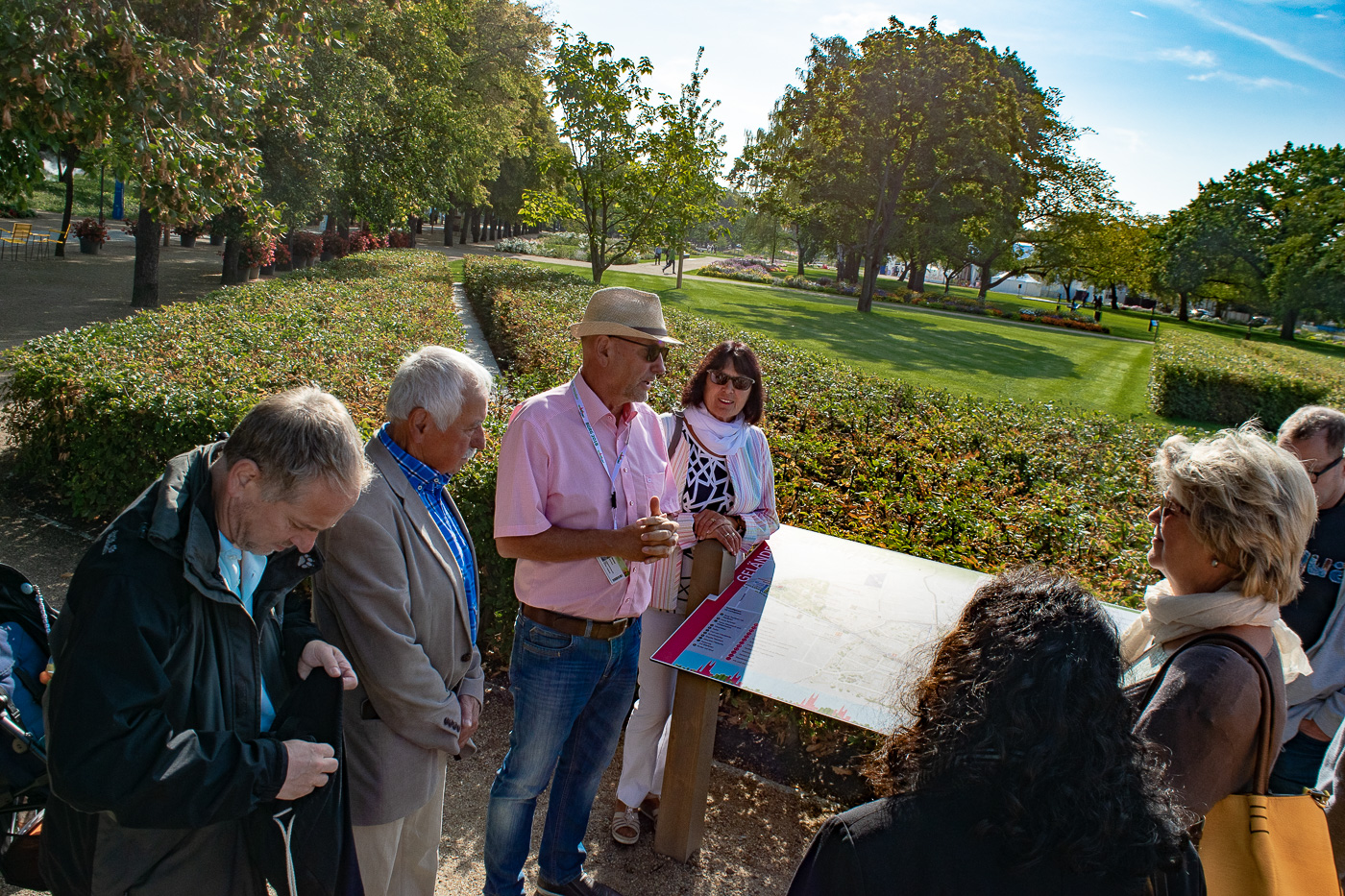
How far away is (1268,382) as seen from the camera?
50.4ft

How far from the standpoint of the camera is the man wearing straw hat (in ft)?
8.52

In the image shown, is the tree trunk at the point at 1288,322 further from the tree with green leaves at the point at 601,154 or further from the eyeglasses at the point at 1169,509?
the eyeglasses at the point at 1169,509

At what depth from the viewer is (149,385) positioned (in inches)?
210

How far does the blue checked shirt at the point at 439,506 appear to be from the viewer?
230cm

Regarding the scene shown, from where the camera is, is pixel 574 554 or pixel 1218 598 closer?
pixel 1218 598

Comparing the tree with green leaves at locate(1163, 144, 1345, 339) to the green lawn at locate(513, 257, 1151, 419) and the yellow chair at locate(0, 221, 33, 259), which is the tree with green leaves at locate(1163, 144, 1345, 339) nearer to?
the green lawn at locate(513, 257, 1151, 419)

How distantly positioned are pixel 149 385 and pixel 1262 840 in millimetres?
6229

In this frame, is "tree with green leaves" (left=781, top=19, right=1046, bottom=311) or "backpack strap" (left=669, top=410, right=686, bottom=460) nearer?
"backpack strap" (left=669, top=410, right=686, bottom=460)

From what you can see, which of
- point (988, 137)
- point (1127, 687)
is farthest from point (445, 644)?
point (988, 137)

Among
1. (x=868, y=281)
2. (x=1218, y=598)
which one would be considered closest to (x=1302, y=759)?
(x=1218, y=598)

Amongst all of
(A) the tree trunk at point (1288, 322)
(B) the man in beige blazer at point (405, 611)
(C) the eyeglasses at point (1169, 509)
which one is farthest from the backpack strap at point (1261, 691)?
(A) the tree trunk at point (1288, 322)

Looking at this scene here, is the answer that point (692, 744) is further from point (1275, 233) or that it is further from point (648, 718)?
point (1275, 233)

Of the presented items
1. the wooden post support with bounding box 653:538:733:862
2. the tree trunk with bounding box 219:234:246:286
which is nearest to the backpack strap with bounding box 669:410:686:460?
the wooden post support with bounding box 653:538:733:862

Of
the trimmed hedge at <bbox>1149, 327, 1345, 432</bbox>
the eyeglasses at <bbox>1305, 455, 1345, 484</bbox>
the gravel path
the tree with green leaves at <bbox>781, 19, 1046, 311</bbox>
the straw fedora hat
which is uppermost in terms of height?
the tree with green leaves at <bbox>781, 19, 1046, 311</bbox>
